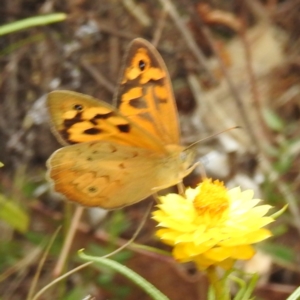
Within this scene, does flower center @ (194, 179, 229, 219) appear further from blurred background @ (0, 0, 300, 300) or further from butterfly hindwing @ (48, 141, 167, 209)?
blurred background @ (0, 0, 300, 300)

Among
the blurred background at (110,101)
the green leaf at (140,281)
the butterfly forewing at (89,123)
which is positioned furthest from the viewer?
the blurred background at (110,101)

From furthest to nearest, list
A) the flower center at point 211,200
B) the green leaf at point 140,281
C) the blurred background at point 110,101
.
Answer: the blurred background at point 110,101 < the flower center at point 211,200 < the green leaf at point 140,281

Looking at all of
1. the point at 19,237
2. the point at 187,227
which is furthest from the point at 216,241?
the point at 19,237

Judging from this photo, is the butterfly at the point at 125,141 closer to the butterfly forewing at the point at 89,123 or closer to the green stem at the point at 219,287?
the butterfly forewing at the point at 89,123

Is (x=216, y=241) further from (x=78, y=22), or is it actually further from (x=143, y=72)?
(x=78, y=22)

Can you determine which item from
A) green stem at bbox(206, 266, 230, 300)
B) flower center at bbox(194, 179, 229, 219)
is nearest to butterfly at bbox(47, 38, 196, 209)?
flower center at bbox(194, 179, 229, 219)

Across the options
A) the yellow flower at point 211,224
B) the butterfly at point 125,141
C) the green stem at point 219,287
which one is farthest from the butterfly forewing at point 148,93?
the green stem at point 219,287
